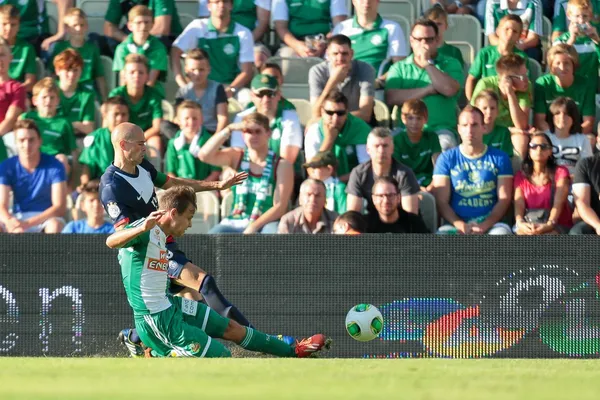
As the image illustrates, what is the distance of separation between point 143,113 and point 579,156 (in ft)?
15.3

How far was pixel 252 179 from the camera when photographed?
38.5 ft

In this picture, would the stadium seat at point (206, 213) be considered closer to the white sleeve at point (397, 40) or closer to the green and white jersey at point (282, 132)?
the green and white jersey at point (282, 132)

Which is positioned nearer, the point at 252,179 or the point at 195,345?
the point at 195,345

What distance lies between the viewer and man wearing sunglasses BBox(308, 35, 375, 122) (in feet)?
41.0

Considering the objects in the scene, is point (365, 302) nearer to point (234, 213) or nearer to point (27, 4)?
point (234, 213)

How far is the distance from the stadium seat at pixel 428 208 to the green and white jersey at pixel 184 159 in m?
2.31

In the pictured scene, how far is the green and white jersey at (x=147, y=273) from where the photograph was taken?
873 centimetres

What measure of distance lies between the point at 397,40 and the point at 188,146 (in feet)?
9.20

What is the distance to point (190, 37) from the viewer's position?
1358 centimetres

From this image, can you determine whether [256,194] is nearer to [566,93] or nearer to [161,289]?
[161,289]

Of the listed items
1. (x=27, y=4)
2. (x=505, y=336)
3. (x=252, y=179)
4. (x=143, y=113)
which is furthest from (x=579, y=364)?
(x=27, y=4)

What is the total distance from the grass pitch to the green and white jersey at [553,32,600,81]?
6.02 meters

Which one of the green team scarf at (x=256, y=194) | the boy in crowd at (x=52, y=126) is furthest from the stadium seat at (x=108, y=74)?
the green team scarf at (x=256, y=194)

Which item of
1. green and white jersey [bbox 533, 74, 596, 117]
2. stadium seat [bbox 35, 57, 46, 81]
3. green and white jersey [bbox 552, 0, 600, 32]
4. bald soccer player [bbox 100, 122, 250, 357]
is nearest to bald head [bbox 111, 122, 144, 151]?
bald soccer player [bbox 100, 122, 250, 357]
